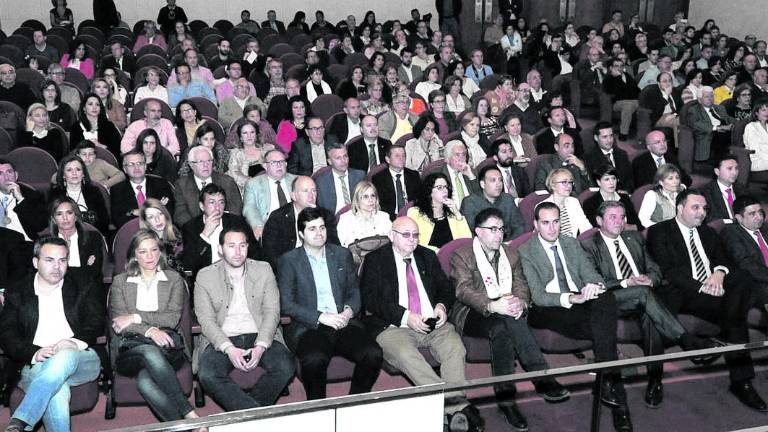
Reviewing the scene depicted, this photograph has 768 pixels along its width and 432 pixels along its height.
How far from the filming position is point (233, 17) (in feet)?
39.5

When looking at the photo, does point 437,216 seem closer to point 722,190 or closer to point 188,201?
point 188,201

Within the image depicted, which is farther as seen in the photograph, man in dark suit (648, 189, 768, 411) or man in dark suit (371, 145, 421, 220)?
man in dark suit (371, 145, 421, 220)

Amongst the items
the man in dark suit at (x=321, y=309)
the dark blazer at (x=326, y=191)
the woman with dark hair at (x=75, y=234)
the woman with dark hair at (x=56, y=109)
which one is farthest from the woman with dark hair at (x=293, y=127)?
the man in dark suit at (x=321, y=309)

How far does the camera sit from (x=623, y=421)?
11.2 ft

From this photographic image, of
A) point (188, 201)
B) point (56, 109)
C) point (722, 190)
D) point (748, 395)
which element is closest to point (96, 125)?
point (56, 109)

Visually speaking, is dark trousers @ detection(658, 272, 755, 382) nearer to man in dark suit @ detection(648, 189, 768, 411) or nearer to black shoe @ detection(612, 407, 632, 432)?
man in dark suit @ detection(648, 189, 768, 411)

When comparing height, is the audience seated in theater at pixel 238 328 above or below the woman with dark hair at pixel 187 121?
below

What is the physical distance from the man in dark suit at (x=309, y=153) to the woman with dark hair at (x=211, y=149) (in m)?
0.51

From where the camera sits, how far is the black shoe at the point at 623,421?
3373mm

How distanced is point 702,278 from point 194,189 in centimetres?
298

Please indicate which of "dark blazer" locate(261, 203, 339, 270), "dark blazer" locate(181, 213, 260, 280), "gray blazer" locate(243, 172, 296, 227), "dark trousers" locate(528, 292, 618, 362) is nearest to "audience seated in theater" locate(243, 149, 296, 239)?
"gray blazer" locate(243, 172, 296, 227)

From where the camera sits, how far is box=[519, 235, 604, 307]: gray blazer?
12.7 feet

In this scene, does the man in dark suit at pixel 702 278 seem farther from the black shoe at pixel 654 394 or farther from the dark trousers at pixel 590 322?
the dark trousers at pixel 590 322

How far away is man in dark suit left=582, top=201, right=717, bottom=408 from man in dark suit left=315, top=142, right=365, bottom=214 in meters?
1.69
